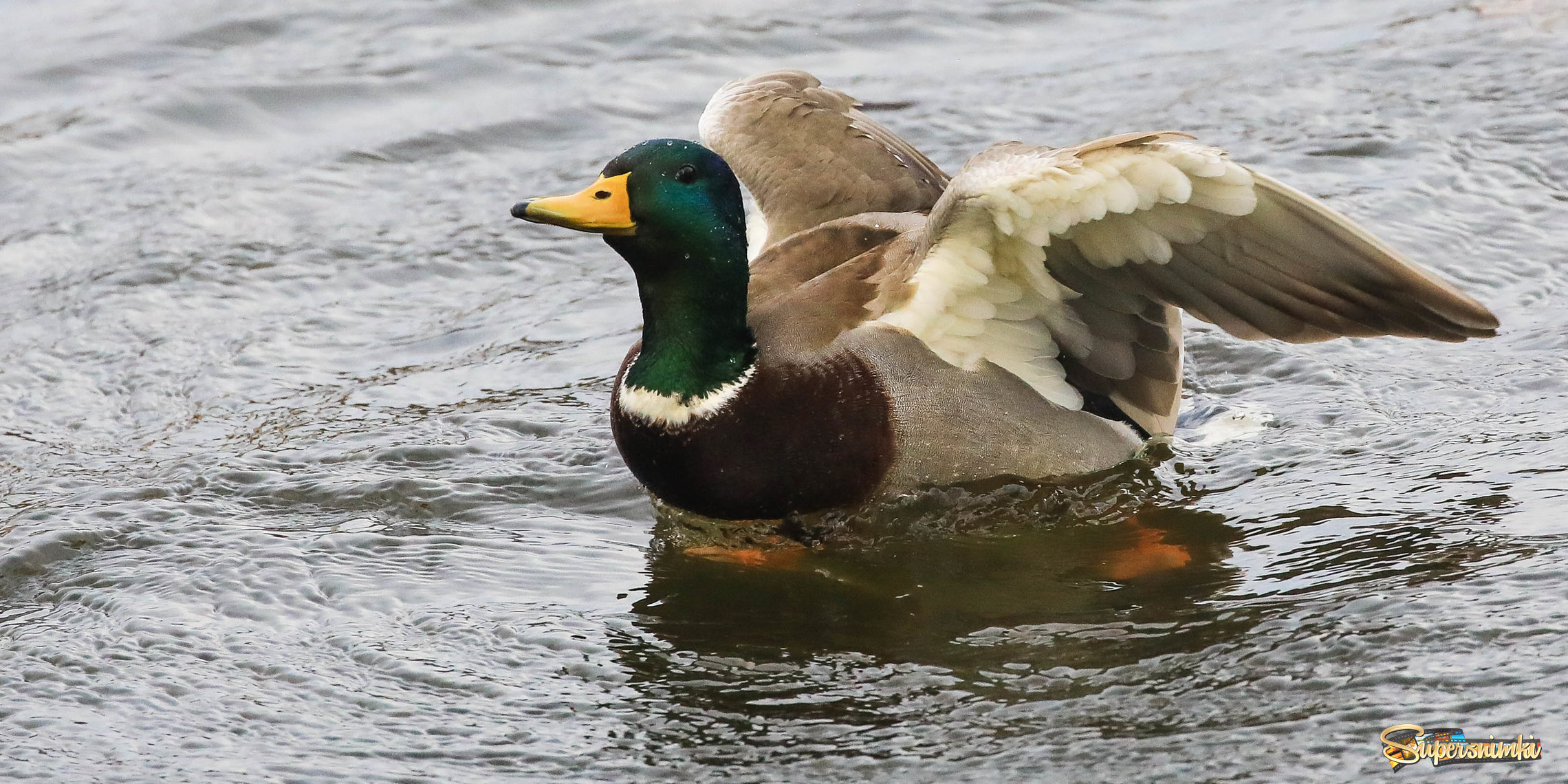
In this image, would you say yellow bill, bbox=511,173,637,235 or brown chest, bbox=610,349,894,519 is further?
brown chest, bbox=610,349,894,519

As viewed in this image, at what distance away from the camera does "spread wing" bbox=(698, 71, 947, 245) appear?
6371 millimetres

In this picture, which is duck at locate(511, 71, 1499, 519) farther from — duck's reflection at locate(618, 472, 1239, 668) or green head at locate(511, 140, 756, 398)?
duck's reflection at locate(618, 472, 1239, 668)

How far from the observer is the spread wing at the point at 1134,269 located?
4.73 meters

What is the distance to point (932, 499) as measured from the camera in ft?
18.1

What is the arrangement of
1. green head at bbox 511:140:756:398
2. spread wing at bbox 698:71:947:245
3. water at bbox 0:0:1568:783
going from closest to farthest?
1. water at bbox 0:0:1568:783
2. green head at bbox 511:140:756:398
3. spread wing at bbox 698:71:947:245

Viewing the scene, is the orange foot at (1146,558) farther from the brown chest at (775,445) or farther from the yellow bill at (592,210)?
the yellow bill at (592,210)

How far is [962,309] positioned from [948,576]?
2.56ft

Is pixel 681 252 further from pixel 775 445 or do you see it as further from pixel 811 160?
pixel 811 160

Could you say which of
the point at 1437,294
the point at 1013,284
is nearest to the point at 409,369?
the point at 1013,284

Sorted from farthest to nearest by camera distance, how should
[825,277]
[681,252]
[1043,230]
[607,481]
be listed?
1. [607,481]
2. [825,277]
3. [681,252]
4. [1043,230]

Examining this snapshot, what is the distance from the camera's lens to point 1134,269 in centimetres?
516

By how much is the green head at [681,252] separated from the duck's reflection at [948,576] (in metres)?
0.56

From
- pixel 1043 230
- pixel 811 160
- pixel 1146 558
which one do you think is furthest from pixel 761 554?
pixel 811 160

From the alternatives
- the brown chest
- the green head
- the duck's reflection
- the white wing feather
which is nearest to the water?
the duck's reflection
